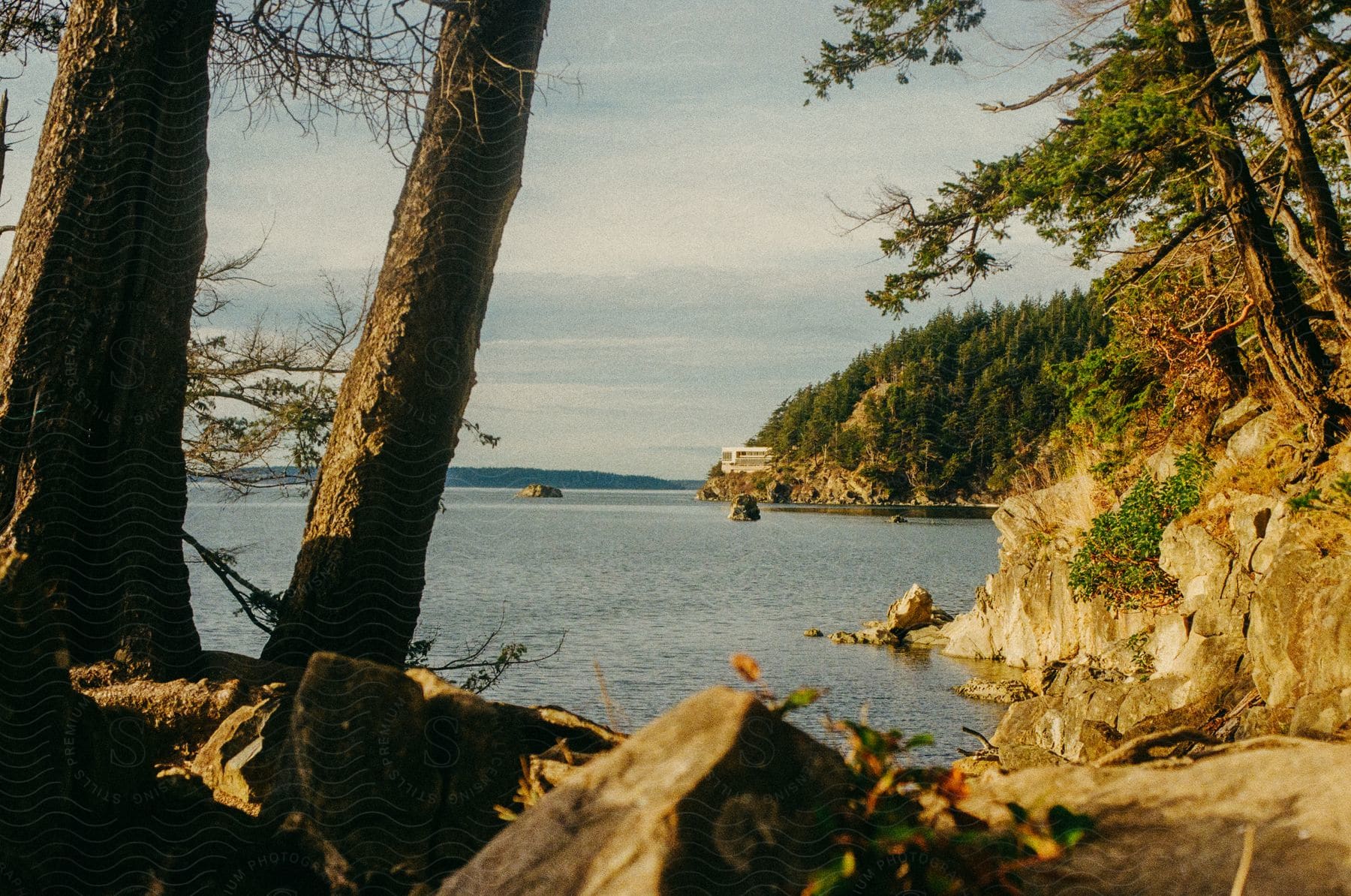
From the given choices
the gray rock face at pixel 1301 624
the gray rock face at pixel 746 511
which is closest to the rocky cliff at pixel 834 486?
the gray rock face at pixel 746 511

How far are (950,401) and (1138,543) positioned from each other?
11568 cm

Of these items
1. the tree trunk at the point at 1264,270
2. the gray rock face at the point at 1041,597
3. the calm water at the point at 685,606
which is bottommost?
the calm water at the point at 685,606

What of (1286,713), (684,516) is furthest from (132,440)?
(684,516)

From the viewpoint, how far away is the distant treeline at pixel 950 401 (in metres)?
114

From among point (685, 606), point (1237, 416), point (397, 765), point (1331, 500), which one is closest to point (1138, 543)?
point (1237, 416)

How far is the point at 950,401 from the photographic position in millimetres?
127188

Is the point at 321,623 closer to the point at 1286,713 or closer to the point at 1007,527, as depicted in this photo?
the point at 1286,713

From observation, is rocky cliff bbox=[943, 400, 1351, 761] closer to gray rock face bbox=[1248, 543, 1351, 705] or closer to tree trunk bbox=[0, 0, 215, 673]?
gray rock face bbox=[1248, 543, 1351, 705]

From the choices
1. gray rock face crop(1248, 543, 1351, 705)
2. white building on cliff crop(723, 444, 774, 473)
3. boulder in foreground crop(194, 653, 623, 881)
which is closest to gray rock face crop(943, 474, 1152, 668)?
gray rock face crop(1248, 543, 1351, 705)

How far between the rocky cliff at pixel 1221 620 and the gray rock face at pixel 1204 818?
12.8 feet

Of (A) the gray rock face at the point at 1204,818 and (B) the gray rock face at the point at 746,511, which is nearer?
(A) the gray rock face at the point at 1204,818

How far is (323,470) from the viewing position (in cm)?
570

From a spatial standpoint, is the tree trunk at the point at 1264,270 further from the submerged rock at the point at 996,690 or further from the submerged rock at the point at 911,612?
the submerged rock at the point at 911,612

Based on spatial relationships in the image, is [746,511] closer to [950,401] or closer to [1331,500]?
[950,401]
